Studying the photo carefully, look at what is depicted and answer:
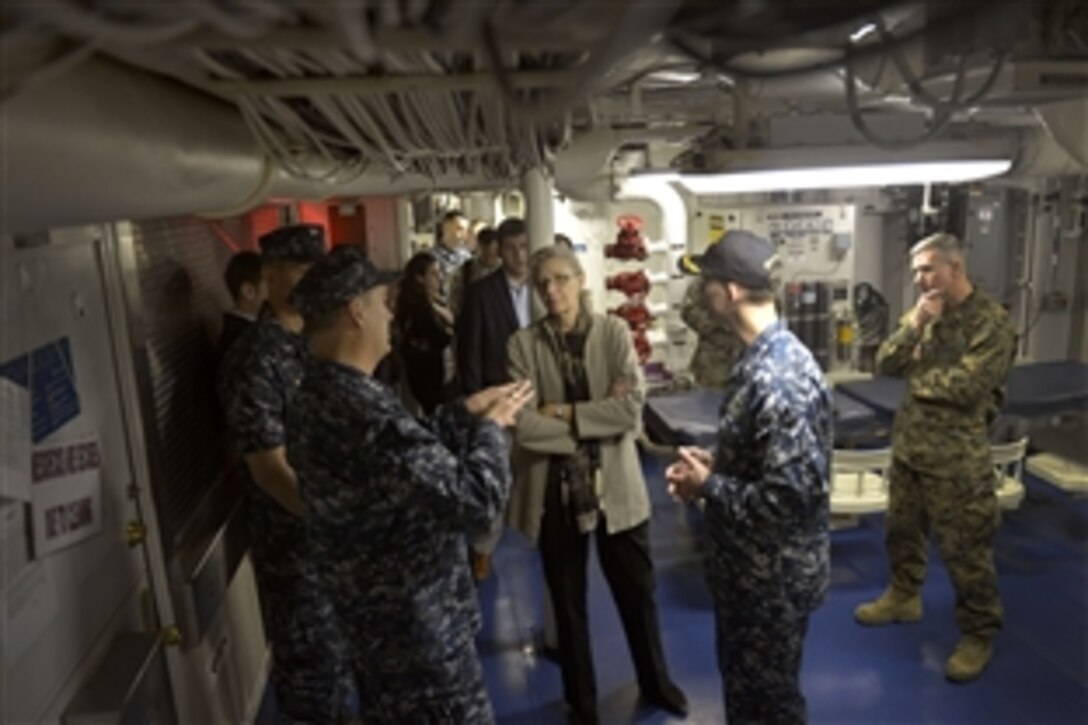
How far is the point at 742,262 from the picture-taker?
216 cm

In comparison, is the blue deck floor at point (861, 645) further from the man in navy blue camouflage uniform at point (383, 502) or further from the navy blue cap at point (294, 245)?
the navy blue cap at point (294, 245)

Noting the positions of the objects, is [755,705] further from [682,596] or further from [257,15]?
[257,15]

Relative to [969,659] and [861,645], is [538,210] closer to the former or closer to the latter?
[861,645]

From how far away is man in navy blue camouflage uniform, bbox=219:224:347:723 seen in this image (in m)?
2.40

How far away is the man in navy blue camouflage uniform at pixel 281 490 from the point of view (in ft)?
7.88

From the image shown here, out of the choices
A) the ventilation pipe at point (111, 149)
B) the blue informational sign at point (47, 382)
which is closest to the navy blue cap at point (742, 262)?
the ventilation pipe at point (111, 149)

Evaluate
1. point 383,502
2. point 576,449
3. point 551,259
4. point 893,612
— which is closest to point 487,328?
point 551,259

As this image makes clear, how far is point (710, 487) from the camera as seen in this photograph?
7.20ft

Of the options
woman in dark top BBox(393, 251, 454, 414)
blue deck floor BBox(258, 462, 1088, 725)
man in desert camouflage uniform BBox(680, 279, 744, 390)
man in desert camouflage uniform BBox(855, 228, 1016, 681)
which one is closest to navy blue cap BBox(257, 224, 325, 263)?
woman in dark top BBox(393, 251, 454, 414)

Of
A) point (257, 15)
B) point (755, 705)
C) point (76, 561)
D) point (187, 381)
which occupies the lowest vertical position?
point (755, 705)

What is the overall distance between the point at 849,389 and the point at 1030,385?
0.97 metres

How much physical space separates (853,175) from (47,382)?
2.32m

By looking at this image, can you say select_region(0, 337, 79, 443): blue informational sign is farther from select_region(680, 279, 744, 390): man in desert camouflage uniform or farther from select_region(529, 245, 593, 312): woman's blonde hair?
select_region(680, 279, 744, 390): man in desert camouflage uniform

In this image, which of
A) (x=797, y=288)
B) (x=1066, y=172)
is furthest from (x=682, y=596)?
(x=797, y=288)
